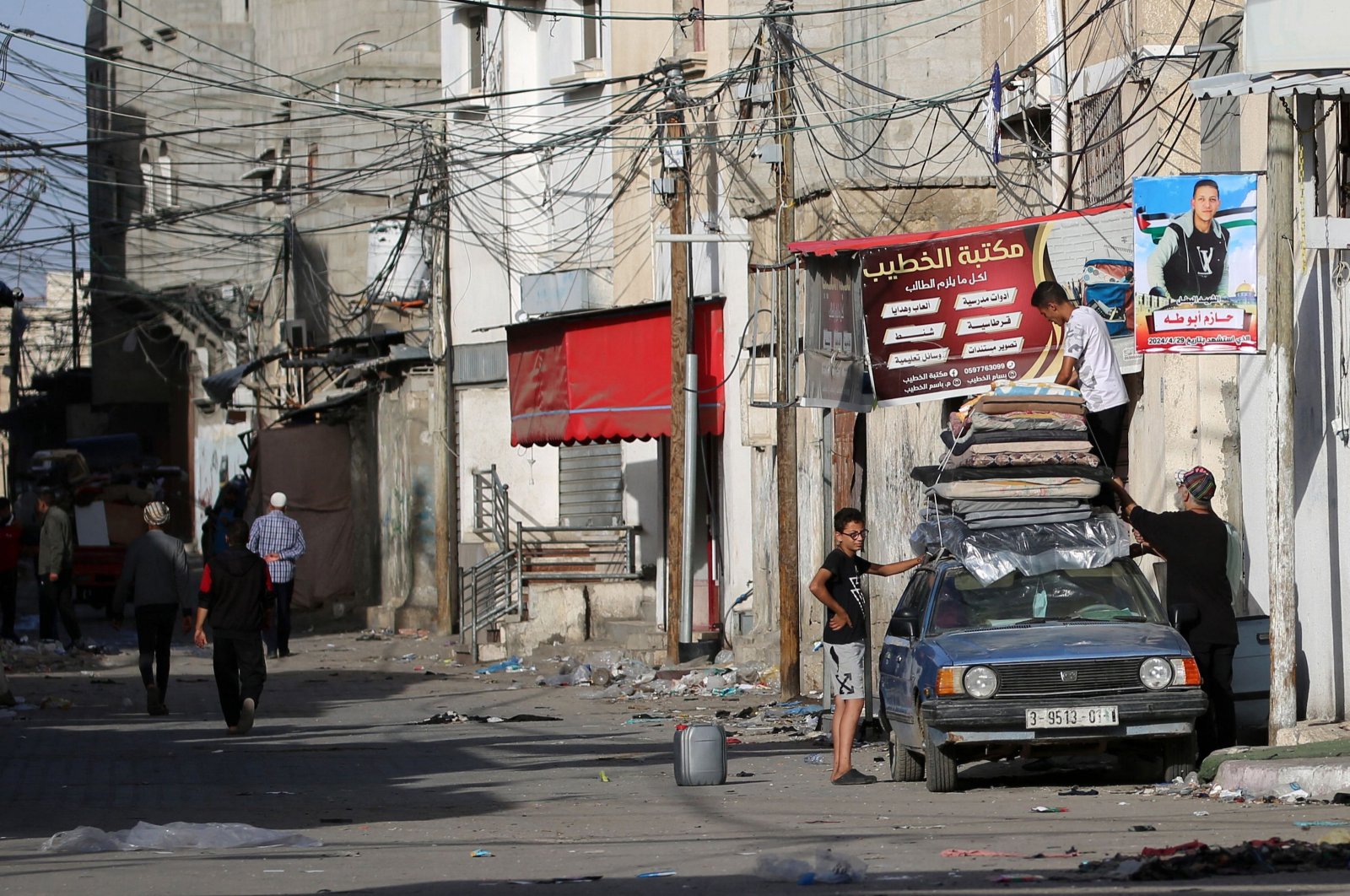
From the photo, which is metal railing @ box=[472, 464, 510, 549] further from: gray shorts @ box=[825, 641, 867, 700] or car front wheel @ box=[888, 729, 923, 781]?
car front wheel @ box=[888, 729, 923, 781]

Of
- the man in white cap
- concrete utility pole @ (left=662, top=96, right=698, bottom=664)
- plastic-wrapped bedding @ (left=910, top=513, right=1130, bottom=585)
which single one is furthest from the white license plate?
the man in white cap

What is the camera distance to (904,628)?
12.1 m

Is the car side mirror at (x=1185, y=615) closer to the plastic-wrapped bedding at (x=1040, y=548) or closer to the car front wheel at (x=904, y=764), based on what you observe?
the plastic-wrapped bedding at (x=1040, y=548)

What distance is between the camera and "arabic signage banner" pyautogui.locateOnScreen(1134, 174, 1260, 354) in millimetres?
11984

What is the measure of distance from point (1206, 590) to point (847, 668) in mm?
2250

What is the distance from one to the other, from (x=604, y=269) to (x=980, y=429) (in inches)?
648

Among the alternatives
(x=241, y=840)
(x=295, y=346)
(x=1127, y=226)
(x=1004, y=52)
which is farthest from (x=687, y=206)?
(x=295, y=346)

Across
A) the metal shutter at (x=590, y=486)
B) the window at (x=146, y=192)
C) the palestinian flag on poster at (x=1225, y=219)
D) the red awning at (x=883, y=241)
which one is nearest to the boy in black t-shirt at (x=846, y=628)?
the palestinian flag on poster at (x=1225, y=219)

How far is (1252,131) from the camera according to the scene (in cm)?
1343

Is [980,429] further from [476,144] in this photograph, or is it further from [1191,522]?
[476,144]

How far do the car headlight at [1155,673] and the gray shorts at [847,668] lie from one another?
6.16 feet

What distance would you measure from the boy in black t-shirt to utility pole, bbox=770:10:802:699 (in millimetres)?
5369

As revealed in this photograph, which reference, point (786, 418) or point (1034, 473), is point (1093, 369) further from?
point (786, 418)

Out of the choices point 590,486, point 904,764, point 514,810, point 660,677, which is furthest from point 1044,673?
point 590,486
